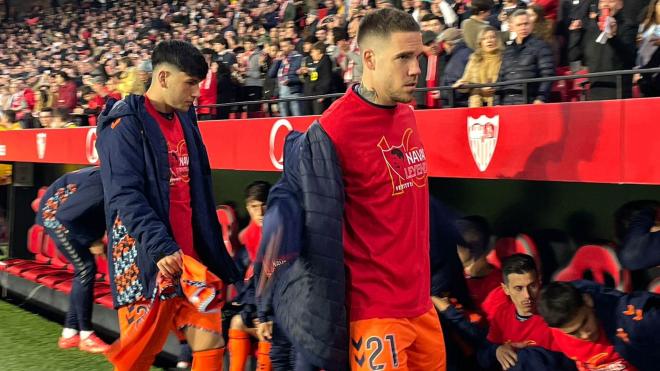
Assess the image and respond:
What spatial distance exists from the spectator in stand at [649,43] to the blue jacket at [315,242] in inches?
79.3

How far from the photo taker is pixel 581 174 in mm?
3621

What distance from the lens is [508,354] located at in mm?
4020

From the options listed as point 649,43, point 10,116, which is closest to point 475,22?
point 649,43

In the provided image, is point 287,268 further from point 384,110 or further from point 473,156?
point 473,156

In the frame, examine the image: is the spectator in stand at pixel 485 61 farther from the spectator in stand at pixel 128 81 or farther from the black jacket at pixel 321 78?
the spectator in stand at pixel 128 81

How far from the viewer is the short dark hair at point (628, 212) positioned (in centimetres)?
389

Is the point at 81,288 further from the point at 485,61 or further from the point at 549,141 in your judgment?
the point at 549,141

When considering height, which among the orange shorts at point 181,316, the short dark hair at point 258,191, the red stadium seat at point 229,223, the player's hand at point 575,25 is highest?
the player's hand at point 575,25

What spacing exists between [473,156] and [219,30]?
956cm

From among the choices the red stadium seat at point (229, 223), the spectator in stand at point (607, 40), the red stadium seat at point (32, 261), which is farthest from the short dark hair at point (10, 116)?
the spectator in stand at point (607, 40)

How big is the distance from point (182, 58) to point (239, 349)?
2280 mm

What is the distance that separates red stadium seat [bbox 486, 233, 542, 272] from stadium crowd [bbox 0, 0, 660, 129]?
898 millimetres

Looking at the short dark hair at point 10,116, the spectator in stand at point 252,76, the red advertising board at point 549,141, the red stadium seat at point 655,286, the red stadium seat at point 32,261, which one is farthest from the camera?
the short dark hair at point 10,116

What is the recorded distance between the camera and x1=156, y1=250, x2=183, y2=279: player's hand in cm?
313
